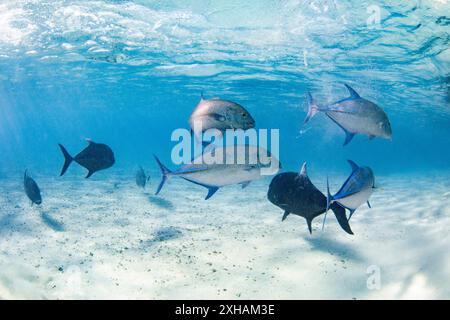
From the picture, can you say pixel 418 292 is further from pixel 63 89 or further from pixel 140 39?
pixel 63 89

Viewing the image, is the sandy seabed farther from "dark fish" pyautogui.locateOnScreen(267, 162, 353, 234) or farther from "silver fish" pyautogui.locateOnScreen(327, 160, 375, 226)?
"silver fish" pyautogui.locateOnScreen(327, 160, 375, 226)

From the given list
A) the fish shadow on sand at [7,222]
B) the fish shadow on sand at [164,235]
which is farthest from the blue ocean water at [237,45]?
the fish shadow on sand at [7,222]

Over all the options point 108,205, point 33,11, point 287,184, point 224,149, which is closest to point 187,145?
point 224,149

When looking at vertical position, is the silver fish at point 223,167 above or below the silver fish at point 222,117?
below

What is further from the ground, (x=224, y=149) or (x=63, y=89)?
(x=224, y=149)

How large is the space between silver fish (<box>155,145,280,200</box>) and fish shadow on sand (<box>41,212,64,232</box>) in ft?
15.7

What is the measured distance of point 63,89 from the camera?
3481 cm

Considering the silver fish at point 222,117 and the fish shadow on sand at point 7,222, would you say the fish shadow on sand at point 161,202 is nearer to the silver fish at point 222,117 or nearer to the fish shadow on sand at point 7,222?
the fish shadow on sand at point 7,222

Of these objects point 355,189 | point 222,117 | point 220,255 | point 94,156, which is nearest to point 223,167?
point 222,117

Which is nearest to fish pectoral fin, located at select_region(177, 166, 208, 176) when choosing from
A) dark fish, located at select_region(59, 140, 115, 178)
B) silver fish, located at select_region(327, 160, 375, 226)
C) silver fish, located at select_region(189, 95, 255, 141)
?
silver fish, located at select_region(189, 95, 255, 141)

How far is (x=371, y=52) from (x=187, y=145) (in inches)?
604

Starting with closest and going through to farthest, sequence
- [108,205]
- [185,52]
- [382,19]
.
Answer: [108,205]
[382,19]
[185,52]

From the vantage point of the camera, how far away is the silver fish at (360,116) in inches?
158

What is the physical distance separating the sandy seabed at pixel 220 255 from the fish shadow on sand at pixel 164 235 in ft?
0.08
